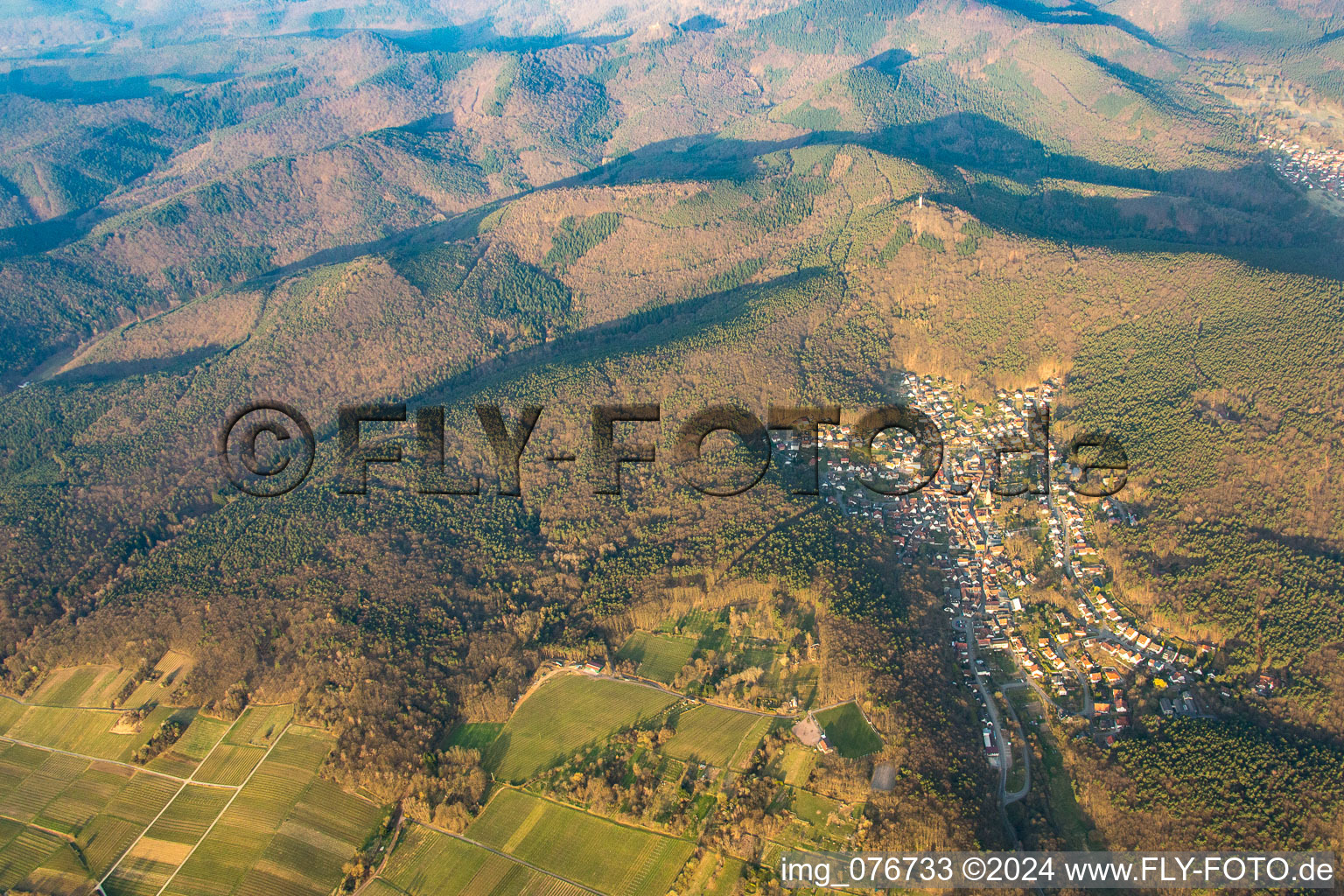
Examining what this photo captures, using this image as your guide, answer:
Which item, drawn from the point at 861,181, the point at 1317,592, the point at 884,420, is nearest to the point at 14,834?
the point at 884,420

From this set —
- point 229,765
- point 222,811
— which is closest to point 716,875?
point 222,811

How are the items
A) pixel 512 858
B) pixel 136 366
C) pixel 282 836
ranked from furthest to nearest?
pixel 136 366 → pixel 282 836 → pixel 512 858

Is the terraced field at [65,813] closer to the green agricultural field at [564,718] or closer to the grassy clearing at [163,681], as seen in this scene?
the grassy clearing at [163,681]

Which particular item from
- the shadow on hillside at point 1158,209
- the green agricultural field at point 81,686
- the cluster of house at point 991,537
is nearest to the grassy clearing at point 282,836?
the green agricultural field at point 81,686

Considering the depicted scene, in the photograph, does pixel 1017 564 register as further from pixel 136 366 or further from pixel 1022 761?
pixel 136 366

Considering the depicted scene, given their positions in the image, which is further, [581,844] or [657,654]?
[657,654]

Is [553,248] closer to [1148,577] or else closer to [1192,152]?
[1148,577]

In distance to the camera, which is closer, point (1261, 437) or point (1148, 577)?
point (1148, 577)
